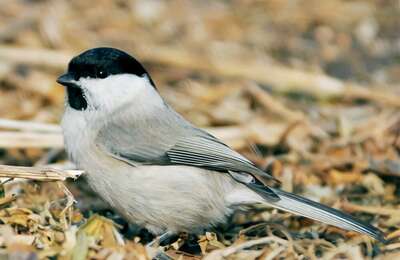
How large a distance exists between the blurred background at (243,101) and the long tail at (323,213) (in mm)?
94

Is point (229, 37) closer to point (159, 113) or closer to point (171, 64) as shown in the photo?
point (171, 64)

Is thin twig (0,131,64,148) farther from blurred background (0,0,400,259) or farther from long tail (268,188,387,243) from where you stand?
long tail (268,188,387,243)

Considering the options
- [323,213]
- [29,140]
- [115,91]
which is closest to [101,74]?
[115,91]

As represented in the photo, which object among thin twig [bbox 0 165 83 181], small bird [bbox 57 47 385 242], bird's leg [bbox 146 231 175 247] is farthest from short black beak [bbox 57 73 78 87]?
bird's leg [bbox 146 231 175 247]

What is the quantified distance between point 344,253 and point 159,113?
946 millimetres

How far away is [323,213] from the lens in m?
2.93

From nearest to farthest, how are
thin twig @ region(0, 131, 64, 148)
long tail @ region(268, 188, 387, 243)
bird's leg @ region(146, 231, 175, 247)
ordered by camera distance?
long tail @ region(268, 188, 387, 243) < bird's leg @ region(146, 231, 175, 247) < thin twig @ region(0, 131, 64, 148)

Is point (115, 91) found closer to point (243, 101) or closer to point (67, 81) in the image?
Result: point (67, 81)

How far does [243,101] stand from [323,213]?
69.7 inches

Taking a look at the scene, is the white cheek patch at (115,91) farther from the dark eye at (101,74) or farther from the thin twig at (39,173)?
the thin twig at (39,173)

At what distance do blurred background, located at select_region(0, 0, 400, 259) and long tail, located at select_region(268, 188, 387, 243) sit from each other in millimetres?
94

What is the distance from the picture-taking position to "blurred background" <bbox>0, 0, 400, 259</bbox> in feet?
9.61

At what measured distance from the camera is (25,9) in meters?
5.58

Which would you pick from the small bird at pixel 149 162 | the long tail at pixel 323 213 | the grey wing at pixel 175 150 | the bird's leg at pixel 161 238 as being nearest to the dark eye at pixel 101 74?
the small bird at pixel 149 162
